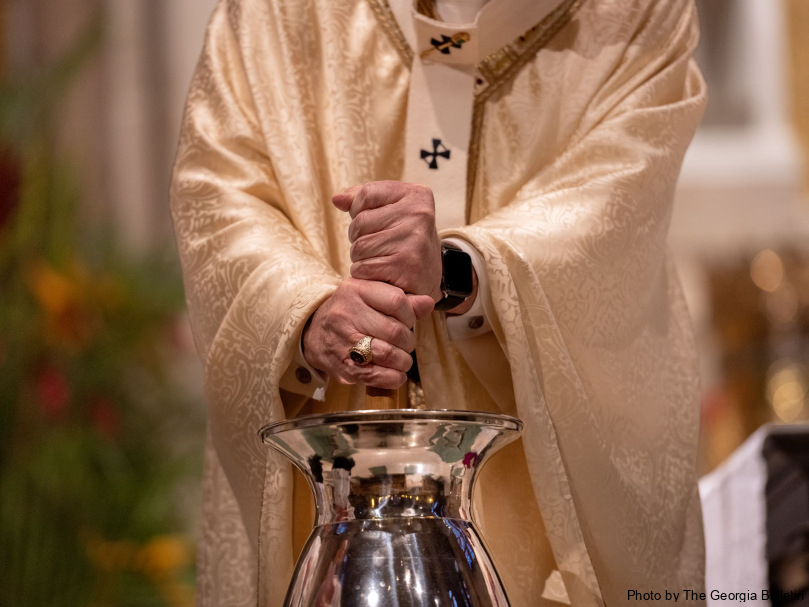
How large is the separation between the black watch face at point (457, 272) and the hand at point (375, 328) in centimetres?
15

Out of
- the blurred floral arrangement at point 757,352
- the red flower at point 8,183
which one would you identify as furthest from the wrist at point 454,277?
the blurred floral arrangement at point 757,352

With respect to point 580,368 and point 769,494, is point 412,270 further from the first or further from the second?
point 769,494

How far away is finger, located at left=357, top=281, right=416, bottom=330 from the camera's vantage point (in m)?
1.27

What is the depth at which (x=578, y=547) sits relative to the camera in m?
1.45

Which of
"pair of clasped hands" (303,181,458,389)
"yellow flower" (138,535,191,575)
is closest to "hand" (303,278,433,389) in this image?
"pair of clasped hands" (303,181,458,389)

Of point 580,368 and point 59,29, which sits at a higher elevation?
point 59,29

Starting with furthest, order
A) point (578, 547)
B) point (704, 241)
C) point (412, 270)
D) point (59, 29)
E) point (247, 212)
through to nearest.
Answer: point (704, 241), point (59, 29), point (247, 212), point (578, 547), point (412, 270)

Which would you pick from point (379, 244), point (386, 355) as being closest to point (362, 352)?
point (386, 355)

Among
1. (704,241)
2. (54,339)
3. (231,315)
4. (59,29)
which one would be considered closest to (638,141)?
(231,315)

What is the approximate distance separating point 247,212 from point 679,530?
3.04 ft

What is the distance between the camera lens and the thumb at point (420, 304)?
1293 millimetres

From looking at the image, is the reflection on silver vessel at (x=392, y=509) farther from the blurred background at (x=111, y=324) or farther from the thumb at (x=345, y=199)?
the blurred background at (x=111, y=324)

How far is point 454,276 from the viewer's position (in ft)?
4.75

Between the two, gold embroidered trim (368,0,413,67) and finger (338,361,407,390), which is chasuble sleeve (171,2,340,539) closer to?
finger (338,361,407,390)
